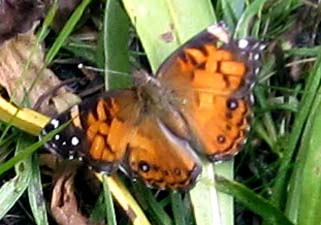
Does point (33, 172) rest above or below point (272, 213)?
above

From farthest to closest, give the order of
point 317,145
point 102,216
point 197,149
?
point 102,216 < point 197,149 < point 317,145

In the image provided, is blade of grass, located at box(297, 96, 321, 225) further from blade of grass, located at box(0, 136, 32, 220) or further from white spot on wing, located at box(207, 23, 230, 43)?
blade of grass, located at box(0, 136, 32, 220)

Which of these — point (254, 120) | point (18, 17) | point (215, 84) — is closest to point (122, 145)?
point (215, 84)

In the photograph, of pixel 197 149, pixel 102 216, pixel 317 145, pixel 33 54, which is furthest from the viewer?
pixel 33 54

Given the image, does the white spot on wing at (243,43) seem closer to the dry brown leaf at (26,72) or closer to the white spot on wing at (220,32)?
the white spot on wing at (220,32)

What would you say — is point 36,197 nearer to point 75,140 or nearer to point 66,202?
point 66,202

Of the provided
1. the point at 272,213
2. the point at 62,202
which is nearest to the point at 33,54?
the point at 62,202

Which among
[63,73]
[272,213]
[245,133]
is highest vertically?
[63,73]

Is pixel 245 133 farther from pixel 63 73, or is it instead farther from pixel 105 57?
pixel 63 73

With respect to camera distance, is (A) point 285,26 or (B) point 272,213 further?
(A) point 285,26
